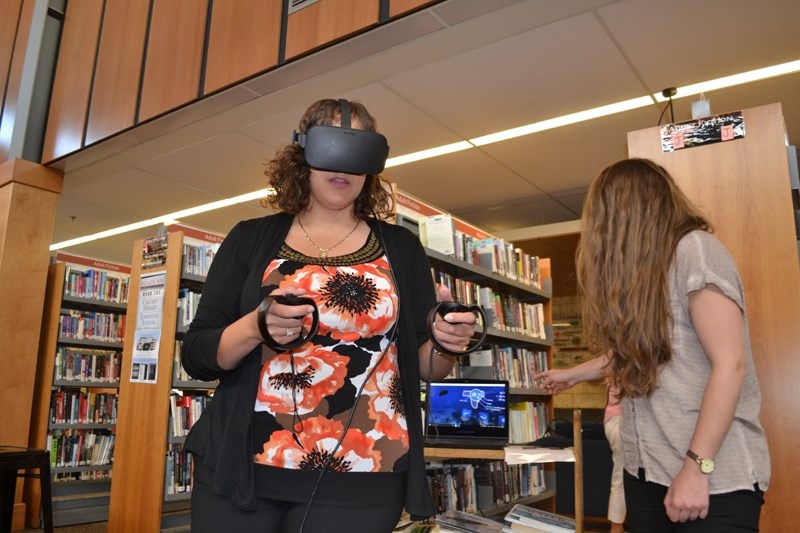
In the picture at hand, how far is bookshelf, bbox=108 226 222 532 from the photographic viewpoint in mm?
3502

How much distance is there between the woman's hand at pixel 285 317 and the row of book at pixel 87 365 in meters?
4.71

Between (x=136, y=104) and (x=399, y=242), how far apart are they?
341cm

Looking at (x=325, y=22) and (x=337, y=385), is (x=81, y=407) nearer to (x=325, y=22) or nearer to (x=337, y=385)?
(x=325, y=22)

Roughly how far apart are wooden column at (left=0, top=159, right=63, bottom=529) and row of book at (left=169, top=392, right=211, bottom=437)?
1201 mm

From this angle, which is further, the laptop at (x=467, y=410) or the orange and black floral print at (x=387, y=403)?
the laptop at (x=467, y=410)

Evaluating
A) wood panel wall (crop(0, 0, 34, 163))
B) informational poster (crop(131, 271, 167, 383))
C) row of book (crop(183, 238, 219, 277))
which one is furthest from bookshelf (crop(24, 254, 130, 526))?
row of book (crop(183, 238, 219, 277))

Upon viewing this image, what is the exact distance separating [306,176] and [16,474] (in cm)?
282

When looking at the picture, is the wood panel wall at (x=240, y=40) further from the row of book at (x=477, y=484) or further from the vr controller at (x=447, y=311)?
the vr controller at (x=447, y=311)

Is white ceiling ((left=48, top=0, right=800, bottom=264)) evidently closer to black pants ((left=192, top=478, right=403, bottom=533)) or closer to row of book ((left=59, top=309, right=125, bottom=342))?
row of book ((left=59, top=309, right=125, bottom=342))

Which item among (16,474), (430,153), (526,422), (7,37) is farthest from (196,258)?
(7,37)

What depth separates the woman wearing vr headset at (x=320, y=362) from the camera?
3.01 feet

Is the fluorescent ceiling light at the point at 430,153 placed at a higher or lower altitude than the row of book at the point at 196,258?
higher

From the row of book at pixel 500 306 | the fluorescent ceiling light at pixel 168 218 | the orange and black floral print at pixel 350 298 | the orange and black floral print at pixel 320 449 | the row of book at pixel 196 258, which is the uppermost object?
the fluorescent ceiling light at pixel 168 218

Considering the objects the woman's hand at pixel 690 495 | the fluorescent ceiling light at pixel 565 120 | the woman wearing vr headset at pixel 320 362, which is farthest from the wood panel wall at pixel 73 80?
the woman's hand at pixel 690 495
